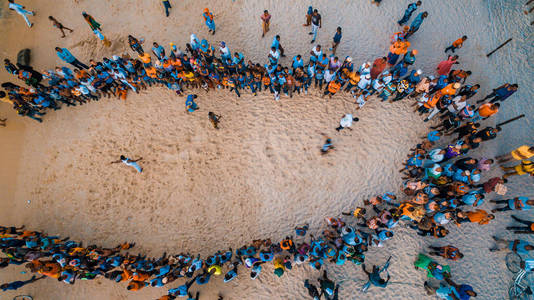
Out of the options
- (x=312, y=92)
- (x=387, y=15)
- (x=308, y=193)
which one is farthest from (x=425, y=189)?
(x=387, y=15)

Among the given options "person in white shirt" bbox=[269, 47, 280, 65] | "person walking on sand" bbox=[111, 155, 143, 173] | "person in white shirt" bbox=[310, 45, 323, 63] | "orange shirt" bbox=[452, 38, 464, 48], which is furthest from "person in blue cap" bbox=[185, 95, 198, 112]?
"orange shirt" bbox=[452, 38, 464, 48]

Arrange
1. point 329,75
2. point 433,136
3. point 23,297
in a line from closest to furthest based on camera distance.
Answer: point 433,136 < point 329,75 < point 23,297

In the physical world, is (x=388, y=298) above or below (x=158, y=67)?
below

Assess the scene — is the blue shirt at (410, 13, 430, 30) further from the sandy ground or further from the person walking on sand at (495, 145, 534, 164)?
the person walking on sand at (495, 145, 534, 164)

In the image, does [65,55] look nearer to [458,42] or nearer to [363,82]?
[363,82]

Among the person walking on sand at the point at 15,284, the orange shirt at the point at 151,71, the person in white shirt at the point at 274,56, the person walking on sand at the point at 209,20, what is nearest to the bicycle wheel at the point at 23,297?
the person walking on sand at the point at 15,284

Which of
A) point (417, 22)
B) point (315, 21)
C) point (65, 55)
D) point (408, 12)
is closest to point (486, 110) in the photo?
point (417, 22)

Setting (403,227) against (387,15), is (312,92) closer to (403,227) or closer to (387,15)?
(387,15)
